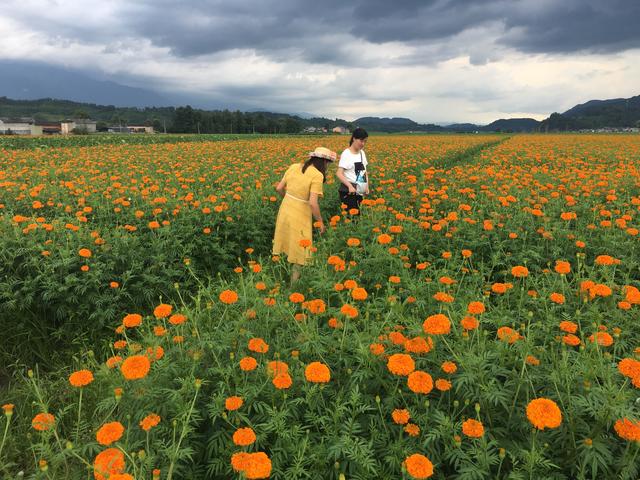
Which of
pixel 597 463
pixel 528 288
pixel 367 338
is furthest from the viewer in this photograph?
pixel 528 288

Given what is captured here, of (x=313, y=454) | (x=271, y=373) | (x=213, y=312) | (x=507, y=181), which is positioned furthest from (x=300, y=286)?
(x=507, y=181)

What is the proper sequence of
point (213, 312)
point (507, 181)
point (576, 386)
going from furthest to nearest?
point (507, 181) < point (213, 312) < point (576, 386)

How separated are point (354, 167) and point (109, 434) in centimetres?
484

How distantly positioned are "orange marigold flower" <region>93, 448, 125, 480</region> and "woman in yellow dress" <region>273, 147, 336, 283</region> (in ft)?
9.89

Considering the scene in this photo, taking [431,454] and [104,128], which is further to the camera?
[104,128]

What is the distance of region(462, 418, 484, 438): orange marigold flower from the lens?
1.56 m

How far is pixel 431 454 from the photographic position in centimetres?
171

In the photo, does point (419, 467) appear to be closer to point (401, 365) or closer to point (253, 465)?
point (401, 365)

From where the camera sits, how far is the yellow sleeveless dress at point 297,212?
15.0 feet

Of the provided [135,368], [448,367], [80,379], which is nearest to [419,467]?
[448,367]

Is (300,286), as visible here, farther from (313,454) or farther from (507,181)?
(507,181)

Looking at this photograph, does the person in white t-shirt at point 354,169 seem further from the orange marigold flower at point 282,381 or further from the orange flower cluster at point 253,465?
the orange flower cluster at point 253,465

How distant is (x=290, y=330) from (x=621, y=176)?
26.4 ft

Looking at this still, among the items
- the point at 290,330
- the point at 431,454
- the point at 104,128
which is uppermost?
the point at 104,128
